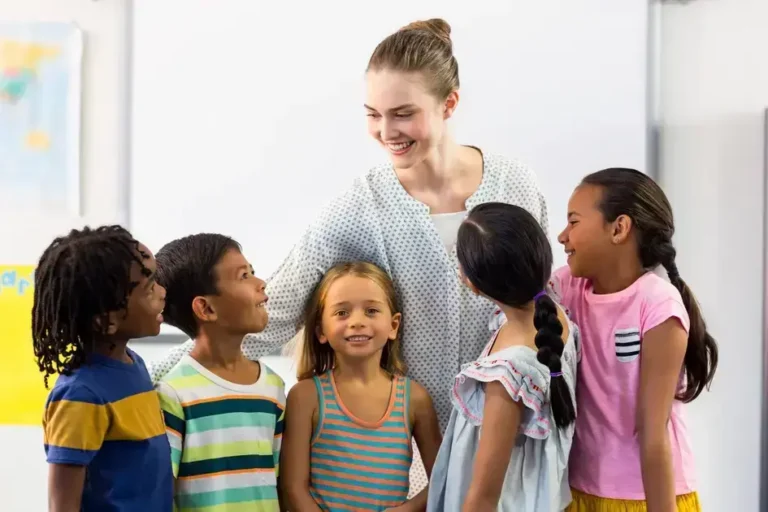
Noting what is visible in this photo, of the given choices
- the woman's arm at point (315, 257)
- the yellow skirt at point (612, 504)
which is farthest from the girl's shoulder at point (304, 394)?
the yellow skirt at point (612, 504)

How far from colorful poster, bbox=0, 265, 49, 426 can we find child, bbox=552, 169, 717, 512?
165 centimetres

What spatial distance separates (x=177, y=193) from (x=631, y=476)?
4.87 ft

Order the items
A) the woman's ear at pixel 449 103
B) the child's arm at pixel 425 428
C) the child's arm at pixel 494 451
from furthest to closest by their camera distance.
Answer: the woman's ear at pixel 449 103
the child's arm at pixel 425 428
the child's arm at pixel 494 451

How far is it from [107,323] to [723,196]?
5.40ft

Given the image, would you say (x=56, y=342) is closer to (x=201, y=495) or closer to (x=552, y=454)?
(x=201, y=495)

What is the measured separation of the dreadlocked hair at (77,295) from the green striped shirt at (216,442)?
6.8 inches

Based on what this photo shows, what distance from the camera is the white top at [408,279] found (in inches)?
59.2

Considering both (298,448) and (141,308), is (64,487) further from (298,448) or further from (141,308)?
(298,448)

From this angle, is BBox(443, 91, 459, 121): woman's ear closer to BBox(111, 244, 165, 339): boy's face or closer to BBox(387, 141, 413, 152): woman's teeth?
BBox(387, 141, 413, 152): woman's teeth

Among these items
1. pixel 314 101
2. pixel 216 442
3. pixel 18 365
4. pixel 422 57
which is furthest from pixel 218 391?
pixel 18 365

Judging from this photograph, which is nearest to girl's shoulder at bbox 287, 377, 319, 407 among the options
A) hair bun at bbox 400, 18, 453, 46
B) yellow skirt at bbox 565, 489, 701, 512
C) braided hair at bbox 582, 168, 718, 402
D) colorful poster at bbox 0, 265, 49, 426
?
yellow skirt at bbox 565, 489, 701, 512

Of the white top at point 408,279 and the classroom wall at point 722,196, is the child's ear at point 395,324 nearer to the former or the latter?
the white top at point 408,279

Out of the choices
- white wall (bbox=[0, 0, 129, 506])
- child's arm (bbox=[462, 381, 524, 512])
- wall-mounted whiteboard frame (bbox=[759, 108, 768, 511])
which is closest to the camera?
Answer: child's arm (bbox=[462, 381, 524, 512])

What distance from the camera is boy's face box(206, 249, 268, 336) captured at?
1330 millimetres
